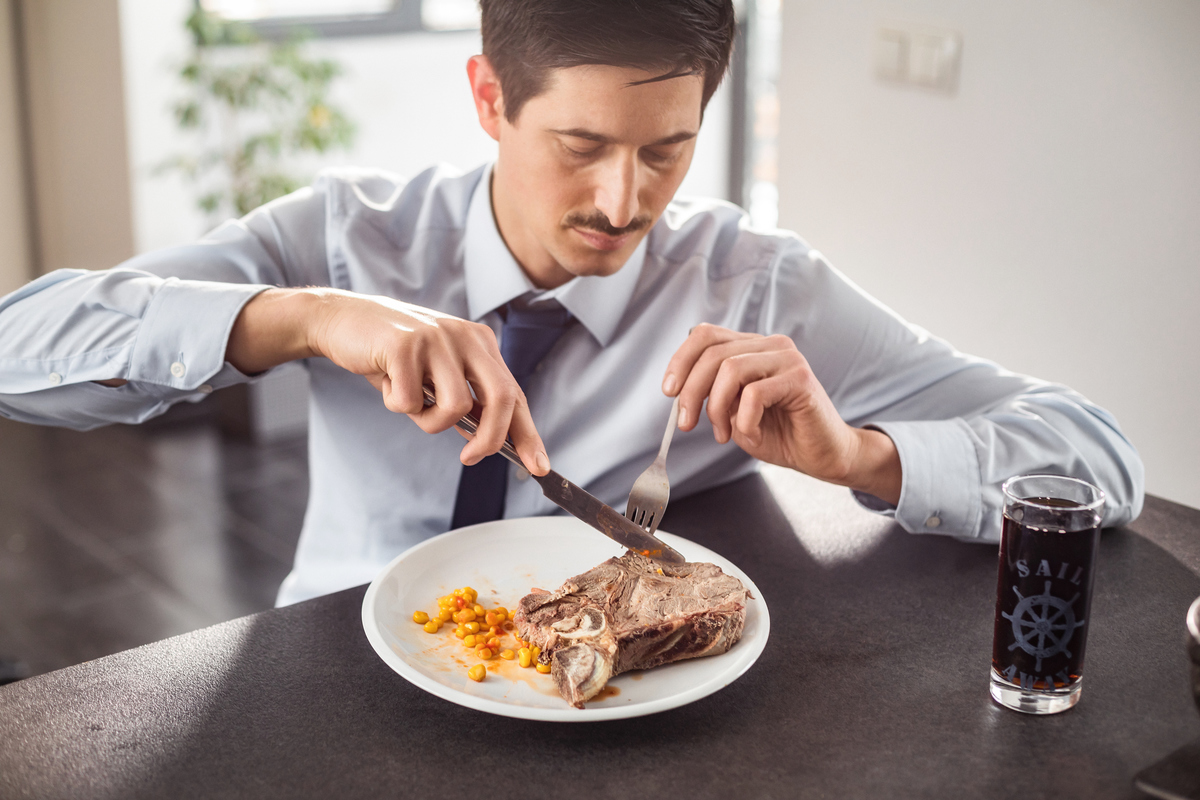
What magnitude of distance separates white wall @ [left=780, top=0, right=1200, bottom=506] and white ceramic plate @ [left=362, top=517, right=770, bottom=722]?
5.42 ft

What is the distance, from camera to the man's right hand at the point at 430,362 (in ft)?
3.41

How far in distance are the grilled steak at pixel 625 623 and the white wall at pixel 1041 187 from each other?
67.7 inches

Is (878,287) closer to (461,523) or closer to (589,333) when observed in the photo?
(589,333)

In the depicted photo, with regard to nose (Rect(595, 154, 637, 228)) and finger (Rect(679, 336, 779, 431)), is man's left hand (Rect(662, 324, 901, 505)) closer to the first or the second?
finger (Rect(679, 336, 779, 431))

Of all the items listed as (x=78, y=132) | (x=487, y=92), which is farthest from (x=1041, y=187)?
(x=78, y=132)

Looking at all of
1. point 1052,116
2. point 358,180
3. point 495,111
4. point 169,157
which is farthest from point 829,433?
point 169,157

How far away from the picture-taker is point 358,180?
1.61 meters

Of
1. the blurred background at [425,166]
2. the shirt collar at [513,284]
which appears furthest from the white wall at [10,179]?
the shirt collar at [513,284]

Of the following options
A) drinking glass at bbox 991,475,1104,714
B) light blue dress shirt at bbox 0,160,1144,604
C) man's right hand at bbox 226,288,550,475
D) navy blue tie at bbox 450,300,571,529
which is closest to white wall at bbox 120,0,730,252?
light blue dress shirt at bbox 0,160,1144,604

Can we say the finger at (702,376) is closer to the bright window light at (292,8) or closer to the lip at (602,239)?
the lip at (602,239)

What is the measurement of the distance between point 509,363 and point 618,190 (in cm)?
31

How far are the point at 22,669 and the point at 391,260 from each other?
2.92ft

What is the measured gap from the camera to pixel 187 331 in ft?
4.01

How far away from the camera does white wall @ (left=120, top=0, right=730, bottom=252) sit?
12.9 feet
